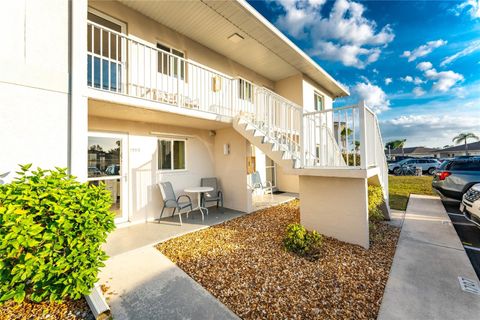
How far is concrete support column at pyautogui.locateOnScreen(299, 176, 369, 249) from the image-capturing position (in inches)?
165

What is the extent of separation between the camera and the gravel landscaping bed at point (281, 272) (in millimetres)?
2559

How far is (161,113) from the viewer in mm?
5203

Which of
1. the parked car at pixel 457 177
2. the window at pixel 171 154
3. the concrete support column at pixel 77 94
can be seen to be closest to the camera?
the concrete support column at pixel 77 94

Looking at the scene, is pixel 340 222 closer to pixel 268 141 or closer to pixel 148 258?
pixel 268 141

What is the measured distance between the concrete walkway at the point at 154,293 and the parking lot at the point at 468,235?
4.49 meters

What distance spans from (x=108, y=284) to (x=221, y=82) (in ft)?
20.8

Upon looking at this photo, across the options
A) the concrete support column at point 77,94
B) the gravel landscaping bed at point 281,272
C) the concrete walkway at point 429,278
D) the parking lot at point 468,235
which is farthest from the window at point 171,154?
the parking lot at point 468,235

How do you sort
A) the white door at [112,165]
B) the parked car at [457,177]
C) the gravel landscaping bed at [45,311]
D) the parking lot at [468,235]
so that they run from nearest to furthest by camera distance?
the gravel landscaping bed at [45,311] < the parking lot at [468,235] < the white door at [112,165] < the parked car at [457,177]

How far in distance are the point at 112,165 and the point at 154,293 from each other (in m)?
4.02

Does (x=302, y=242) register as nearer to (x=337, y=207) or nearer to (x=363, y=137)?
(x=337, y=207)

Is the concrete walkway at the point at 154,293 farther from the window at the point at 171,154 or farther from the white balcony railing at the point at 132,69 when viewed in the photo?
the white balcony railing at the point at 132,69

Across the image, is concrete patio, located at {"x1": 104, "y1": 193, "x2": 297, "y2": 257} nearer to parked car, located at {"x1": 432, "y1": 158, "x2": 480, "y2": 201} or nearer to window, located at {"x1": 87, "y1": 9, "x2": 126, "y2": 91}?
window, located at {"x1": 87, "y1": 9, "x2": 126, "y2": 91}

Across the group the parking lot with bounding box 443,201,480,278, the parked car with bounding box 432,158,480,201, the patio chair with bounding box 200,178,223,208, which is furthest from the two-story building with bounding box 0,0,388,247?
the parked car with bounding box 432,158,480,201

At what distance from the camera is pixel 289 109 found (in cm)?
565
